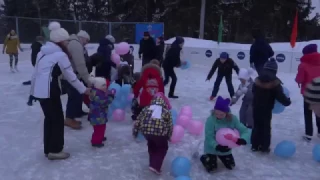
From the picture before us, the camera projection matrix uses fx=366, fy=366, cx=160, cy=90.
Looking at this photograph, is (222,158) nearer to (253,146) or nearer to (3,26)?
(253,146)

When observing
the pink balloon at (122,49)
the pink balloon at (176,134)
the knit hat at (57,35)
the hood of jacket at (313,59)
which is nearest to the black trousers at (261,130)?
the hood of jacket at (313,59)

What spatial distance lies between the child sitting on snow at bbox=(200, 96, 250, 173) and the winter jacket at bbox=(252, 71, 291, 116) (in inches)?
33.5

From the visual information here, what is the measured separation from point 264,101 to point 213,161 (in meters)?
1.26

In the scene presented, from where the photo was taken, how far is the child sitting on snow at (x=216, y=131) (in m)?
4.50

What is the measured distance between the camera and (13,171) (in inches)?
184

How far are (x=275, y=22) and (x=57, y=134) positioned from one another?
2949 centimetres

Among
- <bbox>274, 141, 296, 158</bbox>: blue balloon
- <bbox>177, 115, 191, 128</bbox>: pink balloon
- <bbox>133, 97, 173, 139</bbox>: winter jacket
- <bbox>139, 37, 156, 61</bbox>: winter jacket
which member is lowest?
<bbox>274, 141, 296, 158</bbox>: blue balloon

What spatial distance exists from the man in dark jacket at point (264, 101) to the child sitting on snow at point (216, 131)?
85 cm

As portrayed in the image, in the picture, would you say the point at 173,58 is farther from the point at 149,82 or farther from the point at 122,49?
the point at 149,82

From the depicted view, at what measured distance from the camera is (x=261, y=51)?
916cm

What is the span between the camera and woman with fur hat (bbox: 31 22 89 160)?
4629 mm

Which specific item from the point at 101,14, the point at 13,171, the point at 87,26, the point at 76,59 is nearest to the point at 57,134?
the point at 13,171

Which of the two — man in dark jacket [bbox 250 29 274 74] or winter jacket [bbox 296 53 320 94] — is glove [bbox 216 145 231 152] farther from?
man in dark jacket [bbox 250 29 274 74]

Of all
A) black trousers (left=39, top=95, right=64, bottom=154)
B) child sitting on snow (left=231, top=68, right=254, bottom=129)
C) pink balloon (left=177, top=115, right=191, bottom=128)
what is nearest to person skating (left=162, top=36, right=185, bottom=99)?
child sitting on snow (left=231, top=68, right=254, bottom=129)
